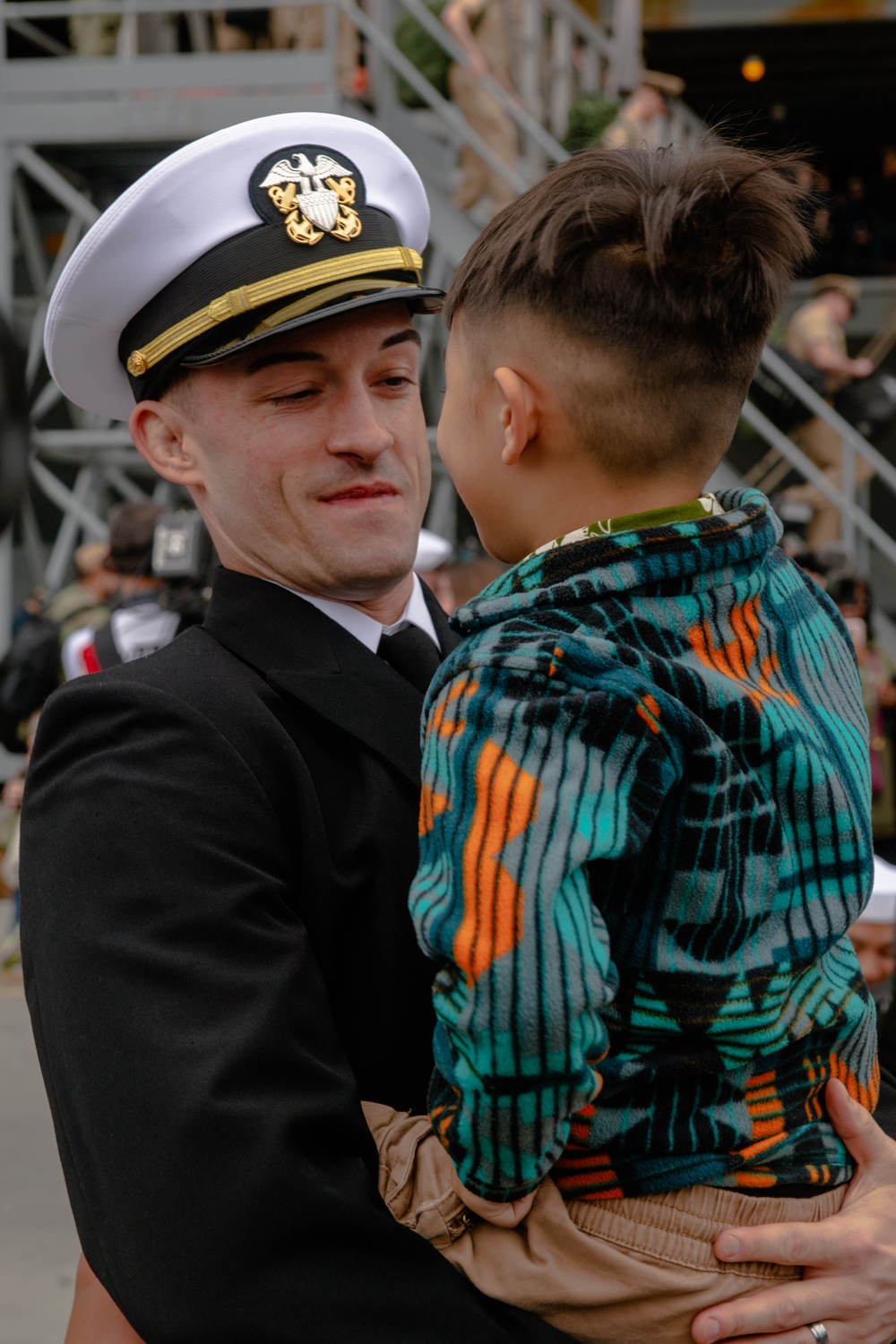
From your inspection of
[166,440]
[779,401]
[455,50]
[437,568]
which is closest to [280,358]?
[166,440]

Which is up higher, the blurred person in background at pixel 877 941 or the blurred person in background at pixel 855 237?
the blurred person in background at pixel 855 237

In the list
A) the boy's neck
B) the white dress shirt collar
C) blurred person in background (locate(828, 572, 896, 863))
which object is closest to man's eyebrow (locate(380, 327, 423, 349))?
the white dress shirt collar

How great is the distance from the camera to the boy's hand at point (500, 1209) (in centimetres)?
111

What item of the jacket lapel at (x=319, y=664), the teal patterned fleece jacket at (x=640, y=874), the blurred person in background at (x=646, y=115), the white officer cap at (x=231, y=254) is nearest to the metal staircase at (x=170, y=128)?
the blurred person in background at (x=646, y=115)

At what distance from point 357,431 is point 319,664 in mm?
242

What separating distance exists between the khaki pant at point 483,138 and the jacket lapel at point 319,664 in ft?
21.9

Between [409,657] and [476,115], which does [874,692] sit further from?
[409,657]

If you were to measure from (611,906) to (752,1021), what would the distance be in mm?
144

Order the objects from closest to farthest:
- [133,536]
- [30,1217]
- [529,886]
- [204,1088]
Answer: [529,886] → [204,1088] → [30,1217] → [133,536]

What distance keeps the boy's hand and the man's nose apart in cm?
71

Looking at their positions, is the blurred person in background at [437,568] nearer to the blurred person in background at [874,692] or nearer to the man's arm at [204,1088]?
the blurred person in background at [874,692]

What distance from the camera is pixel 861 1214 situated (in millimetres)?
1190

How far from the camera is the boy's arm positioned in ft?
3.26

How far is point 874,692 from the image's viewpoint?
575 centimetres
